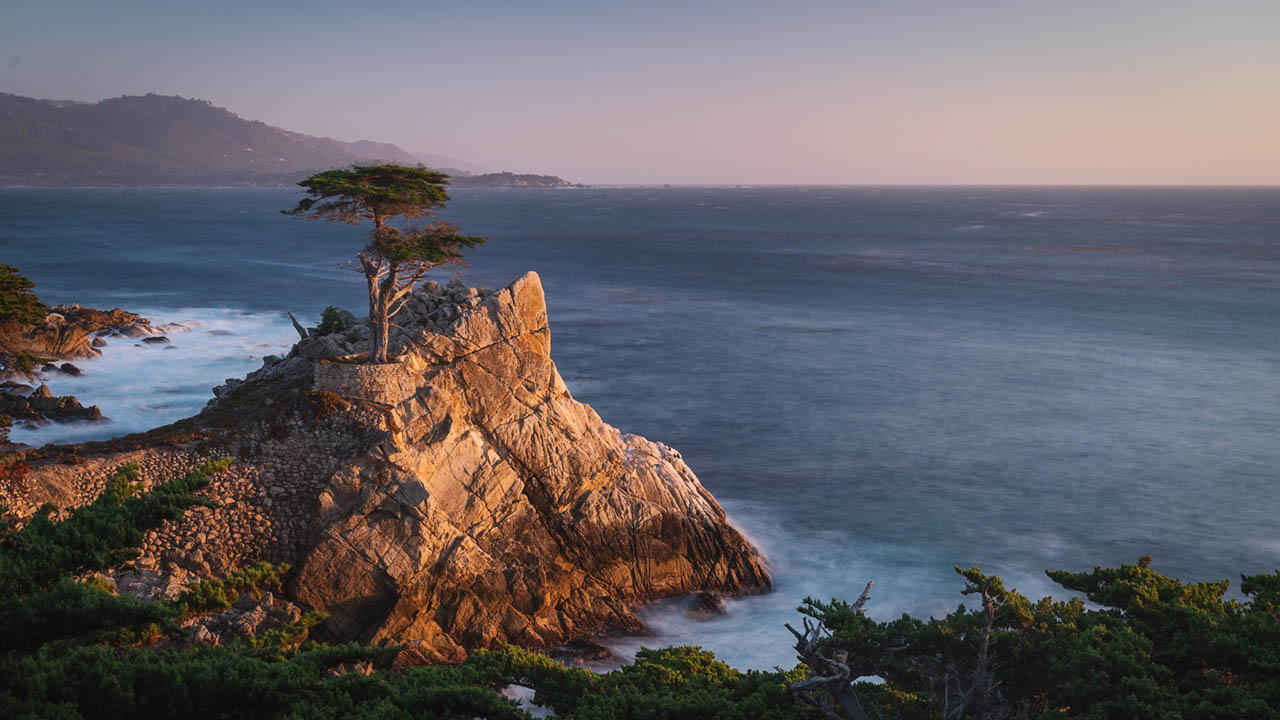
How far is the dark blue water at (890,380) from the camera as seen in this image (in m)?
27.3

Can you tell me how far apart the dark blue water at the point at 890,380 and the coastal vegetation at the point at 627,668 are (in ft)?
24.0

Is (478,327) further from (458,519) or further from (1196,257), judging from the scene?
(1196,257)

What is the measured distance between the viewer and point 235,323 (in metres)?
52.9

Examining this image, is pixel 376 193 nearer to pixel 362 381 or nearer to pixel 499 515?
pixel 362 381

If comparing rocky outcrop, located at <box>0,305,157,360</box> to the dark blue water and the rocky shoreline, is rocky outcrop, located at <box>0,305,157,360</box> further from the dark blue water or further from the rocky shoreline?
the dark blue water

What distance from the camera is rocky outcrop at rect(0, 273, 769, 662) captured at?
17844 millimetres

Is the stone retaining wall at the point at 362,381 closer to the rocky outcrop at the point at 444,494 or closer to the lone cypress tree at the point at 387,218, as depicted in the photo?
the rocky outcrop at the point at 444,494

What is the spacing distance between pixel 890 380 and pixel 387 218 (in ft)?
106

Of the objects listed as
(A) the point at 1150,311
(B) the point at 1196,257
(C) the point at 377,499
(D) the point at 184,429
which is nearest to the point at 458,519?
(C) the point at 377,499

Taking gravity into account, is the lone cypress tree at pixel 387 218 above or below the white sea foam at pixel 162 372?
above

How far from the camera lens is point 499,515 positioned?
67.8 feet

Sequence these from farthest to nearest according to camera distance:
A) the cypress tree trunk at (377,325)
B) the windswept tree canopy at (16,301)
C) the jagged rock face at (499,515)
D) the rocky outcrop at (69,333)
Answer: the rocky outcrop at (69,333), the windswept tree canopy at (16,301), the cypress tree trunk at (377,325), the jagged rock face at (499,515)

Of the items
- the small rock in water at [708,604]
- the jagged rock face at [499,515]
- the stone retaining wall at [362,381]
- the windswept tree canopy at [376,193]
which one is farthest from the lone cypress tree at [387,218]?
the small rock in water at [708,604]

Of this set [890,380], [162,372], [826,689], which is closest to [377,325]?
[826,689]
